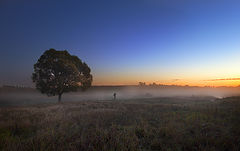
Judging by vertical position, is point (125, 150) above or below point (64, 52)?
below

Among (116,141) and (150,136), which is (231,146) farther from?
(116,141)

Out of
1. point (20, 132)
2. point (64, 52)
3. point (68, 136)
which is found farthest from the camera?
point (64, 52)

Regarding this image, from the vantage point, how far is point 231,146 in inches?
151

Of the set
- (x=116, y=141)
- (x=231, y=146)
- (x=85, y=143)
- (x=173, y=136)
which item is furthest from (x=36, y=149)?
(x=231, y=146)

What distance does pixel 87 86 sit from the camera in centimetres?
2472

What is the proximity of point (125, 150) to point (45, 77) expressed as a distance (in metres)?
22.4

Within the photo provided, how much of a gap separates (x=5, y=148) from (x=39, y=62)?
21.4 metres

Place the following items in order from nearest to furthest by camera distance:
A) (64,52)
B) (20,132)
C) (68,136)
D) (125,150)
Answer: (125,150), (68,136), (20,132), (64,52)

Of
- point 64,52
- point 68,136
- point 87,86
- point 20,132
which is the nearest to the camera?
point 68,136

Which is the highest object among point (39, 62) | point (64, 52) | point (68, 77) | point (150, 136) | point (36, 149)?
point (64, 52)

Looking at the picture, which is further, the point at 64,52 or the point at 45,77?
the point at 64,52

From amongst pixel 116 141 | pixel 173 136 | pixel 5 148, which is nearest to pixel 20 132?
pixel 5 148

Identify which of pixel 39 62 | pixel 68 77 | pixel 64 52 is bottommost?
pixel 68 77

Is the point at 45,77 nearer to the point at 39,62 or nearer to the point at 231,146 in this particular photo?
the point at 39,62
